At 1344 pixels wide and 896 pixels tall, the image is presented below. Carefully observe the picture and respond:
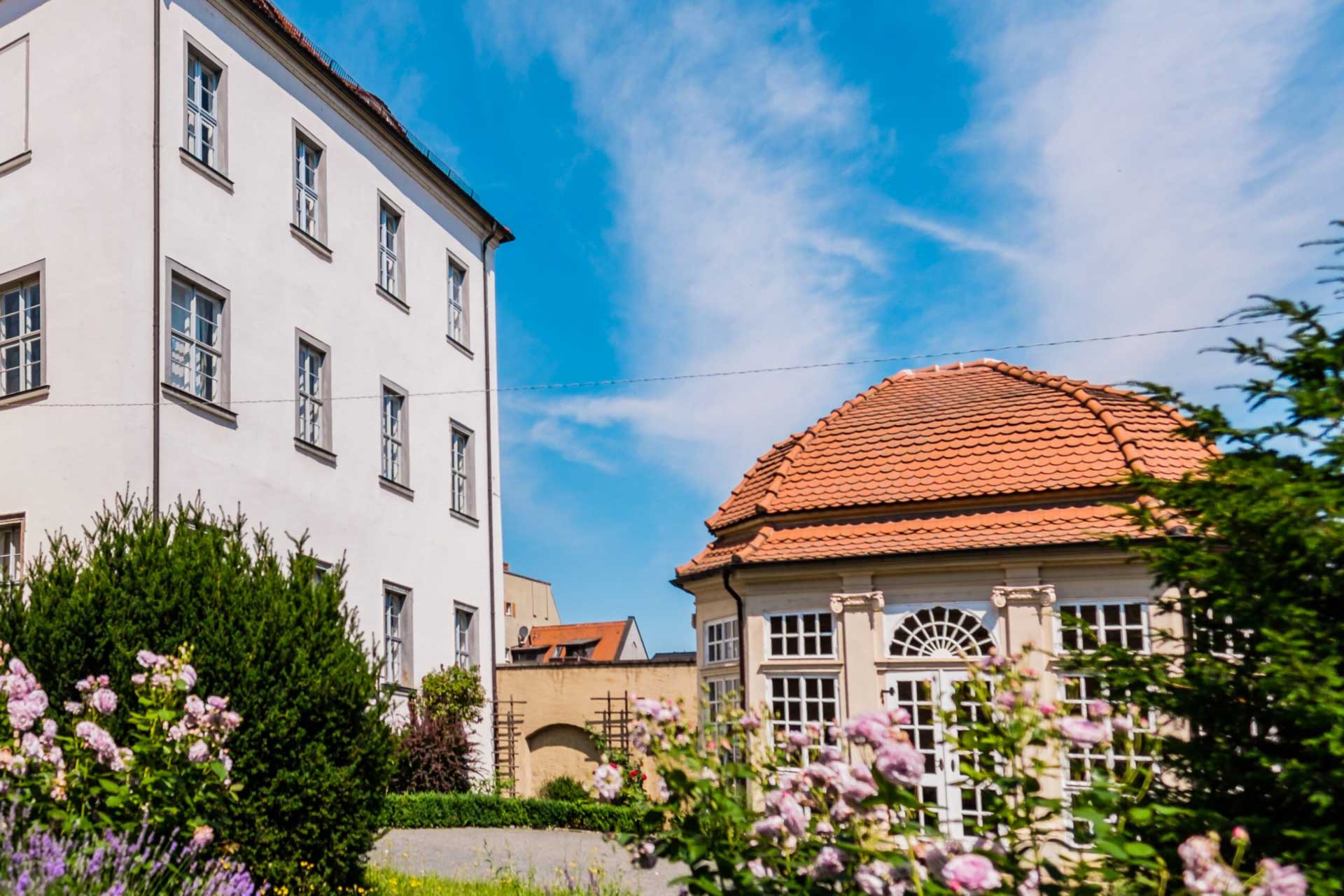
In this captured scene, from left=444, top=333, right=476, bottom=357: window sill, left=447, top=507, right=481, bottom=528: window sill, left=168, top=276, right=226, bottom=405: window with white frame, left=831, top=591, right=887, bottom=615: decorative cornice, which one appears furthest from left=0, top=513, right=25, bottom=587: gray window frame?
left=831, top=591, right=887, bottom=615: decorative cornice

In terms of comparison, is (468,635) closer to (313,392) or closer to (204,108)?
(313,392)

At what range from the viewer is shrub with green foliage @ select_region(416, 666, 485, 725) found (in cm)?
2205

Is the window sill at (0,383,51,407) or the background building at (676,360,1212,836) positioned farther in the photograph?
the background building at (676,360,1212,836)

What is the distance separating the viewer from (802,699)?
1788 centimetres

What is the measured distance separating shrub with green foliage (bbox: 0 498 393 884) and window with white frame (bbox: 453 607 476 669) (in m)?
13.4

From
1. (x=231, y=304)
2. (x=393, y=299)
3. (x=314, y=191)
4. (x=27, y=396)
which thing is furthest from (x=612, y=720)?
(x=27, y=396)

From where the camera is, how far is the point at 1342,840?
13.4 feet

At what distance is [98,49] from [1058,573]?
14647 millimetres

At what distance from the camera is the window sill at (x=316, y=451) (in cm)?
1888

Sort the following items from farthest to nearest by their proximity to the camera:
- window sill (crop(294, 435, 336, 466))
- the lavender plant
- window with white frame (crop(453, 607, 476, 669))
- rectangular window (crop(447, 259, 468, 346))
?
rectangular window (crop(447, 259, 468, 346))
window with white frame (crop(453, 607, 476, 669))
window sill (crop(294, 435, 336, 466))
the lavender plant

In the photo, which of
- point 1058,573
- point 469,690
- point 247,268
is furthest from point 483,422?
point 1058,573

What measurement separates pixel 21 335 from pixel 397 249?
7.75 m

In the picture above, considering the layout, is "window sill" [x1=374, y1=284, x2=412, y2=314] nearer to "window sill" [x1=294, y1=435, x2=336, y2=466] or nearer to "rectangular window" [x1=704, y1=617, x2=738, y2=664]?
"window sill" [x1=294, y1=435, x2=336, y2=466]

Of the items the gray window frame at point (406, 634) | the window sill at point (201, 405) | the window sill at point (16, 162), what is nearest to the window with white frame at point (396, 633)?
the gray window frame at point (406, 634)
